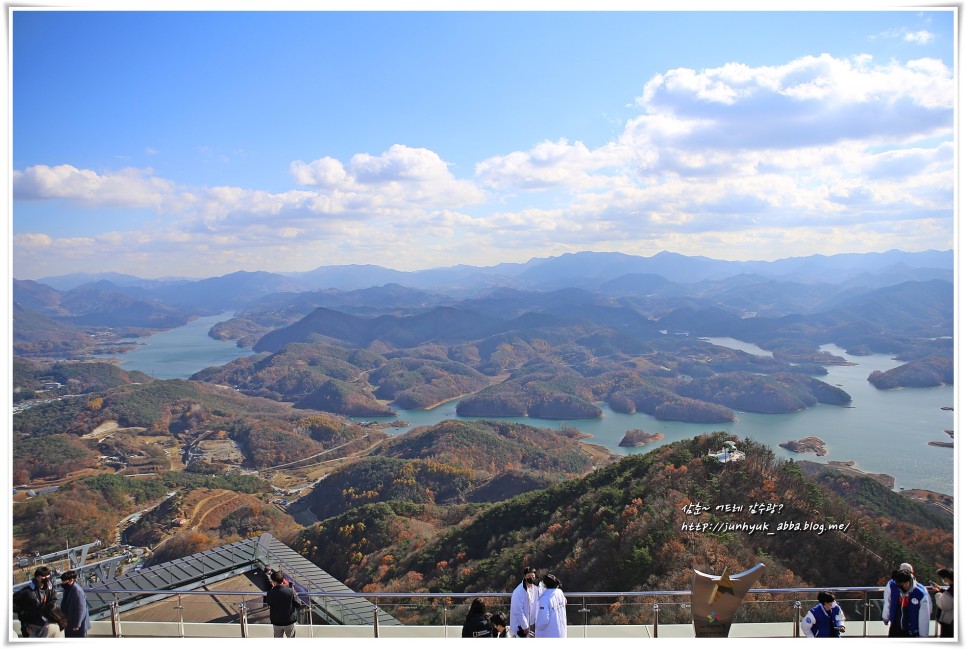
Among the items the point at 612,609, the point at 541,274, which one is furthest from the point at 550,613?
the point at 541,274

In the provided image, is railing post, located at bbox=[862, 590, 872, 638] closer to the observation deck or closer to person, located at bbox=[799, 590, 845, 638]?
the observation deck

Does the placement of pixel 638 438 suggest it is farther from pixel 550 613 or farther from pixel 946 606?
pixel 550 613

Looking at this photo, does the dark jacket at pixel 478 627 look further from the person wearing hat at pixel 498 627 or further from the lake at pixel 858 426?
the lake at pixel 858 426

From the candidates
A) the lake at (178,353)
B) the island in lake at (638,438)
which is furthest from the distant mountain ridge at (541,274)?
the island in lake at (638,438)

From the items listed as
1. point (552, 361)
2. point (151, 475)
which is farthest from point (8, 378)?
point (552, 361)

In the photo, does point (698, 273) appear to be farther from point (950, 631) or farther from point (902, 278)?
point (950, 631)

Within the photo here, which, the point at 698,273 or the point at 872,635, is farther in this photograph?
the point at 698,273

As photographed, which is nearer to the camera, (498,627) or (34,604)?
(498,627)

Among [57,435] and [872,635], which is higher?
[872,635]
